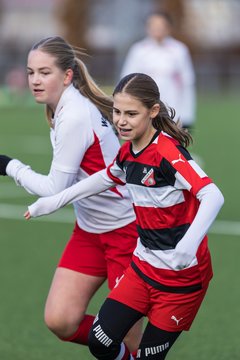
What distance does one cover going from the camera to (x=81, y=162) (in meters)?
5.82

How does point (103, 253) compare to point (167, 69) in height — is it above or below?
above

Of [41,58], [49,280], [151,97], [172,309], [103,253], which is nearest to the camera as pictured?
[172,309]

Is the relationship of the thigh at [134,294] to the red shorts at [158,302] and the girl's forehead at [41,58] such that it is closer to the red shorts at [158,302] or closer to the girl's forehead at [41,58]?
the red shorts at [158,302]

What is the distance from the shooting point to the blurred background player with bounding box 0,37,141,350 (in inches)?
223

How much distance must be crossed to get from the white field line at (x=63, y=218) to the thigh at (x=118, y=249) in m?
4.79

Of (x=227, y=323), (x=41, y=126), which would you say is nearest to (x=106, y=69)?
(x=41, y=126)

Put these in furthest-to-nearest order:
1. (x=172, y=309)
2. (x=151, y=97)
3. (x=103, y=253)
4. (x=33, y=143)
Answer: (x=33, y=143) → (x=103, y=253) → (x=151, y=97) → (x=172, y=309)

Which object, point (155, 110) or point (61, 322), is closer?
point (155, 110)

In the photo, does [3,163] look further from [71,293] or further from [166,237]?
[166,237]

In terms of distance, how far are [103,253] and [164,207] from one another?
97cm

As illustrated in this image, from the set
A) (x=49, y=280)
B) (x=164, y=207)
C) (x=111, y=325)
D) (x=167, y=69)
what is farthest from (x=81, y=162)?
(x=167, y=69)

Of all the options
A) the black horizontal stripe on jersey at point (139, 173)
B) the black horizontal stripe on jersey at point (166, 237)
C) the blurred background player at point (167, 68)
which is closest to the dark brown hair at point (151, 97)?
the black horizontal stripe on jersey at point (139, 173)

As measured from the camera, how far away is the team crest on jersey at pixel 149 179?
511cm

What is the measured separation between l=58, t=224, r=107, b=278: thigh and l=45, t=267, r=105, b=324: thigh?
0.03m
